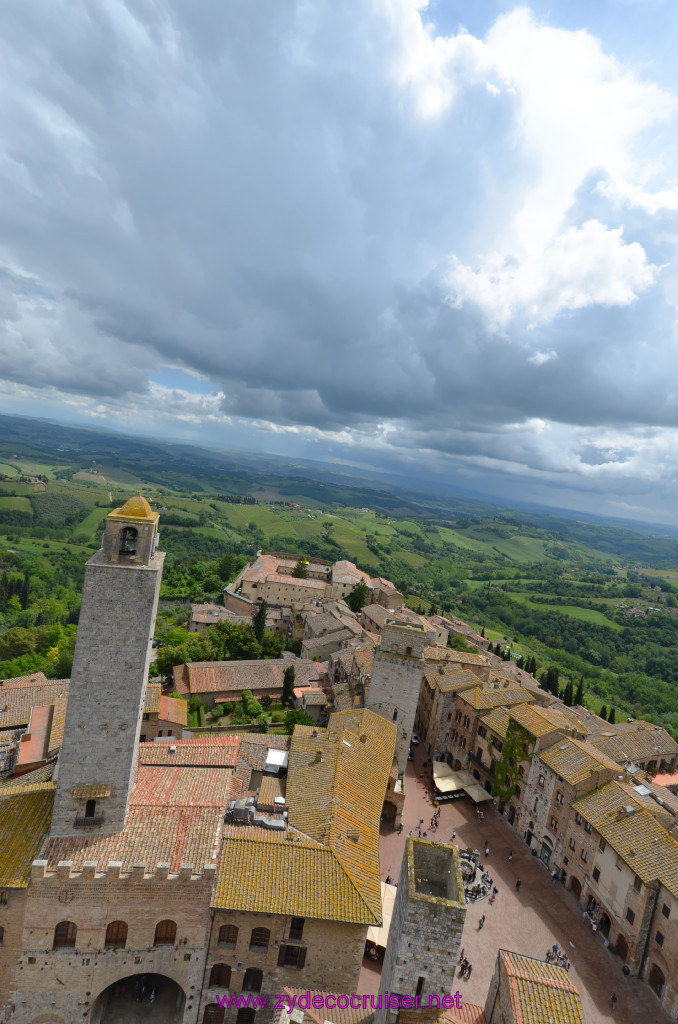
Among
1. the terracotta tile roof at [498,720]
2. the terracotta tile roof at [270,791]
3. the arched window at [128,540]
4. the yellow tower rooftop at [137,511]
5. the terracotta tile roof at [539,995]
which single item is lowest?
the terracotta tile roof at [498,720]

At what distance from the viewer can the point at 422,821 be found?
3831 cm

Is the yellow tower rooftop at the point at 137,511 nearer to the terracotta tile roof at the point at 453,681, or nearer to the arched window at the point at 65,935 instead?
the arched window at the point at 65,935

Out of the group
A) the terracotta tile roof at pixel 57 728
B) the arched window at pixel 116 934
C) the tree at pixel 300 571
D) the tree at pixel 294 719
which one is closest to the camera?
the arched window at pixel 116 934

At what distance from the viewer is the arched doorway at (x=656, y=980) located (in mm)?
27750

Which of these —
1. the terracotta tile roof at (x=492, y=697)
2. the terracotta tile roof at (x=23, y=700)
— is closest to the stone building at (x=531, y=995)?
the terracotta tile roof at (x=492, y=697)

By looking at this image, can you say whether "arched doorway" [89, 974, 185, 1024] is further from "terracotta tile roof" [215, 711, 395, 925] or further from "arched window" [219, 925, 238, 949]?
"terracotta tile roof" [215, 711, 395, 925]

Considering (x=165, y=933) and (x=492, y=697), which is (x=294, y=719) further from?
(x=165, y=933)

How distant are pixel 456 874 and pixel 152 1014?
19086mm

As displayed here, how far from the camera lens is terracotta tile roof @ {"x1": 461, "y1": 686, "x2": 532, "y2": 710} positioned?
154 feet

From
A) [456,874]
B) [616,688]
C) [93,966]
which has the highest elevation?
[456,874]

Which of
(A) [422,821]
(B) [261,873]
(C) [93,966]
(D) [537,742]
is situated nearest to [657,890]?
(D) [537,742]

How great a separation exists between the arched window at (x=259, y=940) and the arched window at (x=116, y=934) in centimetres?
583

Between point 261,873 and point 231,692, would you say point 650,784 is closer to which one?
point 261,873

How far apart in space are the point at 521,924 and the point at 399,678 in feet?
57.9
